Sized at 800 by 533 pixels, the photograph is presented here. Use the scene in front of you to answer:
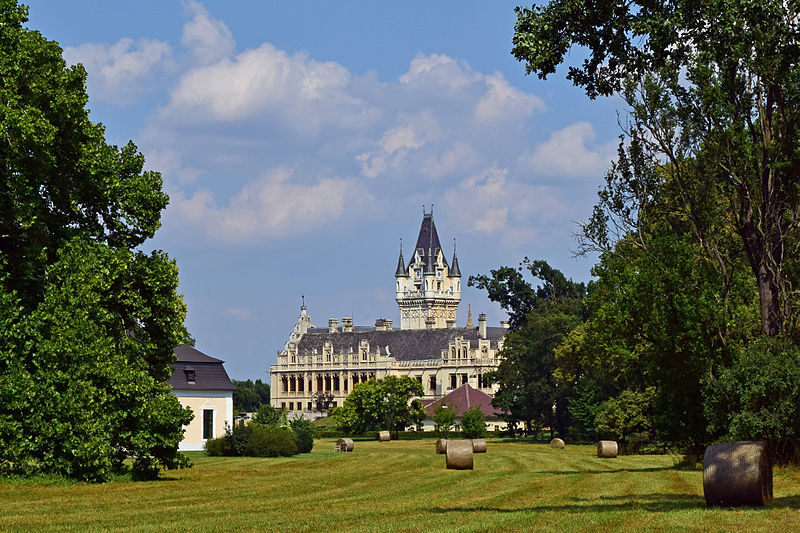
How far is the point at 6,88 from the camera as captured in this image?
3069 centimetres

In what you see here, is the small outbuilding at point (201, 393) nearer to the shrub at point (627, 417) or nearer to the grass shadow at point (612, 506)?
the shrub at point (627, 417)

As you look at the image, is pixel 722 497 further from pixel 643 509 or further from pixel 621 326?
pixel 621 326

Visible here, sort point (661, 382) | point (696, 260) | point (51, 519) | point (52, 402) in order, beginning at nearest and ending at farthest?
point (51, 519) < point (52, 402) < point (696, 260) < point (661, 382)

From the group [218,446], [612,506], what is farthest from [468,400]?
[612,506]

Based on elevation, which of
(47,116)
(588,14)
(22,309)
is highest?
(47,116)

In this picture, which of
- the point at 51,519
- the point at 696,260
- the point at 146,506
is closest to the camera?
the point at 51,519

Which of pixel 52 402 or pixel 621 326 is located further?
pixel 621 326

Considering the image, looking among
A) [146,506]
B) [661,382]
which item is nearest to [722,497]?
[146,506]

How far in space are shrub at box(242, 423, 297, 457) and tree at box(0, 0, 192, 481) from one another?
72.5 ft

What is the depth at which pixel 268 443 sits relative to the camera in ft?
185

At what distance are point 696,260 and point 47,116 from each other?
2066 cm

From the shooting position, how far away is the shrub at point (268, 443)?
2207 inches

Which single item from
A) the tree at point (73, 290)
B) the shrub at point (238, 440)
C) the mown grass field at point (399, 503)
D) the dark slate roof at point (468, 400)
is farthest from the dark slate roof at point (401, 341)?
the tree at point (73, 290)

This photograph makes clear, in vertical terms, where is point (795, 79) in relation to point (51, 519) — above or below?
above
